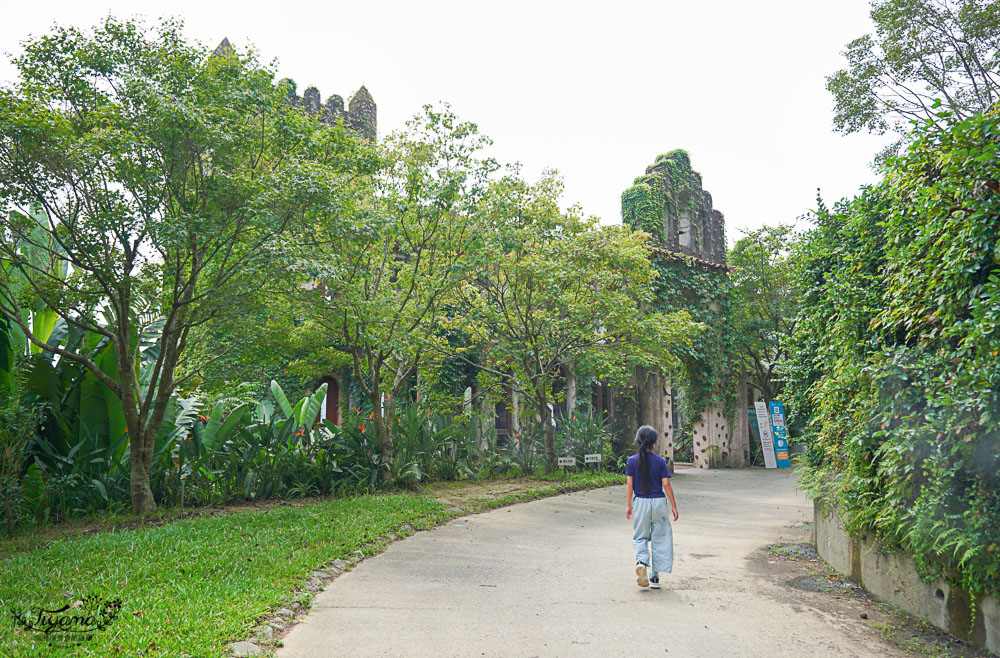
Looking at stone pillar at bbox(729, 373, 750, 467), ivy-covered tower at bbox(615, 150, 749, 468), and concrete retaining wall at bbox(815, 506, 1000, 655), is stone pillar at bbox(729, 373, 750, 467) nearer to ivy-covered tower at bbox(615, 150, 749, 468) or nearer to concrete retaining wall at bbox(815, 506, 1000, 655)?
ivy-covered tower at bbox(615, 150, 749, 468)

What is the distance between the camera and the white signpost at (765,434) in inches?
814

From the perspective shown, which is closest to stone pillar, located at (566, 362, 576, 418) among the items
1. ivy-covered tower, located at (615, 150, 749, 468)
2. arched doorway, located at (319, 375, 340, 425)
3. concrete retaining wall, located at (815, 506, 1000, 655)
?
ivy-covered tower, located at (615, 150, 749, 468)

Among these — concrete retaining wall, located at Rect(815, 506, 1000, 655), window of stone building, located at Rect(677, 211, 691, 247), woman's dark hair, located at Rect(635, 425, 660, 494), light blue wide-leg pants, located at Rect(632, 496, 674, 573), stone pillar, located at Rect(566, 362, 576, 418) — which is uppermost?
window of stone building, located at Rect(677, 211, 691, 247)

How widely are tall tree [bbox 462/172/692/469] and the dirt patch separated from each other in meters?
7.12

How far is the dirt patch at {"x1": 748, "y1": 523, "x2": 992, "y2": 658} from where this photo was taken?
170 inches

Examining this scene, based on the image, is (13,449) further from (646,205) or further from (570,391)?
(646,205)

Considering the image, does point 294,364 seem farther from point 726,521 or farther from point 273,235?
point 726,521

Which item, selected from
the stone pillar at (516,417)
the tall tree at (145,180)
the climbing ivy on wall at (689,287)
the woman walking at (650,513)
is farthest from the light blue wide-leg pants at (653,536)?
the climbing ivy on wall at (689,287)

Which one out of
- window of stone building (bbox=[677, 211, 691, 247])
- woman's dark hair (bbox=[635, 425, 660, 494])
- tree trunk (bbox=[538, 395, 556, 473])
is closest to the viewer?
woman's dark hair (bbox=[635, 425, 660, 494])

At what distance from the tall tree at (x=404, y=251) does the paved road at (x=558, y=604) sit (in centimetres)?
383

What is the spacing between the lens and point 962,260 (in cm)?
410

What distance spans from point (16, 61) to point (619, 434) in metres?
15.8

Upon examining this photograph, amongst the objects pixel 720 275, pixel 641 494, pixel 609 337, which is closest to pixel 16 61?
pixel 641 494

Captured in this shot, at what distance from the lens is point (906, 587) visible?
4.98 m
